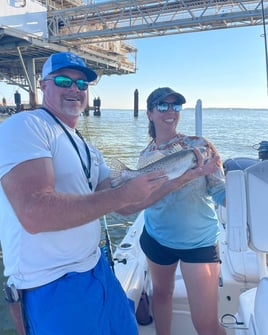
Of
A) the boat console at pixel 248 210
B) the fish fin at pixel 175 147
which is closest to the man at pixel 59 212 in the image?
the boat console at pixel 248 210

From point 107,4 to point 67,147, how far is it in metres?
19.6

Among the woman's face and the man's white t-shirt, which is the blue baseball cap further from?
the woman's face

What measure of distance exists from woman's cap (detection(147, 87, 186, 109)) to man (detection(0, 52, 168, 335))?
2.05 feet

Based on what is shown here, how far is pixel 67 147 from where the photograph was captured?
154 centimetres

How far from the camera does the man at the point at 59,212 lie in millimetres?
1265

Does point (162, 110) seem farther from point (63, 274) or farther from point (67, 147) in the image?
point (63, 274)

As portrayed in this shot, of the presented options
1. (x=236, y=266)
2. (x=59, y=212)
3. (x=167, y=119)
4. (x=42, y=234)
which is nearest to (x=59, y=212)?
(x=59, y=212)

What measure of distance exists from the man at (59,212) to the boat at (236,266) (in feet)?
1.65

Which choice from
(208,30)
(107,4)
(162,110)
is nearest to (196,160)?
(162,110)

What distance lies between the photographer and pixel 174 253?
→ 2252 mm

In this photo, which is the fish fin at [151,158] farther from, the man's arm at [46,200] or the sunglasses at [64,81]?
the man's arm at [46,200]

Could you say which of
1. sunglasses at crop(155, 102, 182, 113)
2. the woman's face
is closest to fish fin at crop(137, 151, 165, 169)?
the woman's face

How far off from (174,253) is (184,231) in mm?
190

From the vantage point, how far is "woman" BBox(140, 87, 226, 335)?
2.13 meters
